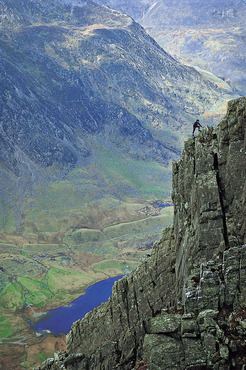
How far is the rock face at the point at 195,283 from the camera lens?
37.6 metres

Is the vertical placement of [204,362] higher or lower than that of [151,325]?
lower

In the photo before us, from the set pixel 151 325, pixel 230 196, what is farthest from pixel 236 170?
pixel 151 325

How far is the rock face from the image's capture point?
123 ft

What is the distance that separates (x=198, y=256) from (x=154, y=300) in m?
13.3

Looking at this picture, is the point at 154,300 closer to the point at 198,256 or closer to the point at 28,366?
the point at 198,256

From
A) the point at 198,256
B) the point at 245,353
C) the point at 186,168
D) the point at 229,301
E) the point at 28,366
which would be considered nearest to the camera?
the point at 245,353

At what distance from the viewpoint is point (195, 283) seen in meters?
41.9

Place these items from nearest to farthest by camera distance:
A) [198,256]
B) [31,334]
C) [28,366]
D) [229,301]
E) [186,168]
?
[229,301] → [198,256] → [186,168] → [28,366] → [31,334]

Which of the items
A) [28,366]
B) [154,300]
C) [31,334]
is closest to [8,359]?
[28,366]

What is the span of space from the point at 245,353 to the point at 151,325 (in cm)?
900

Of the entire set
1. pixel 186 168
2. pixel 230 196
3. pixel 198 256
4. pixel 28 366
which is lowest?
pixel 28 366

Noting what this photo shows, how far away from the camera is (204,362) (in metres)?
36.5

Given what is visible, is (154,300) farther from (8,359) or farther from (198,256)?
(8,359)

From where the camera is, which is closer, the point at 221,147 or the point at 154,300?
the point at 221,147
